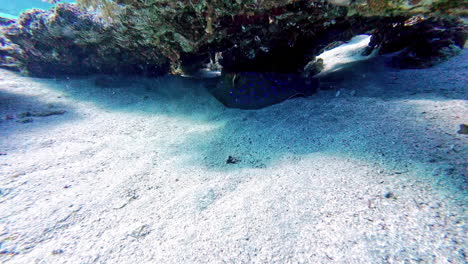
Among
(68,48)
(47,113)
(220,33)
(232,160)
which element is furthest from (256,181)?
(68,48)

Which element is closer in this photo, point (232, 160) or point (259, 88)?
point (232, 160)

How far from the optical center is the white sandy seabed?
4.48ft

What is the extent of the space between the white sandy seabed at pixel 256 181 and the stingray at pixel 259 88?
26 centimetres

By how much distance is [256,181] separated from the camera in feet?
7.24

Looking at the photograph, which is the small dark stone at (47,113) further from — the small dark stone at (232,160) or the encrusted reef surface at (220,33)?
the small dark stone at (232,160)

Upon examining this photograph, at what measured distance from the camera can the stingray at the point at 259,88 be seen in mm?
4188

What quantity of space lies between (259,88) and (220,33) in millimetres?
1461

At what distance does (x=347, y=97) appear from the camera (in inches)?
150

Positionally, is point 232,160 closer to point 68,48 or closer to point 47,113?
point 47,113

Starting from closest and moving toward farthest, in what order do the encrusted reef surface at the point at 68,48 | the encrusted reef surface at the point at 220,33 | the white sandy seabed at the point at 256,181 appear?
the white sandy seabed at the point at 256,181, the encrusted reef surface at the point at 220,33, the encrusted reef surface at the point at 68,48

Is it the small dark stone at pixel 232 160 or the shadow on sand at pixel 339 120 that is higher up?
the shadow on sand at pixel 339 120

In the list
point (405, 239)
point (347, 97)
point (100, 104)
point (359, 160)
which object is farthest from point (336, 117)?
point (100, 104)

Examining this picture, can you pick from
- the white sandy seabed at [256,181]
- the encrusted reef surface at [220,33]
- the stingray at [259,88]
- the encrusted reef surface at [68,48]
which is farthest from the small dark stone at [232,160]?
the encrusted reef surface at [68,48]

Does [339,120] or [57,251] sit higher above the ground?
[339,120]
